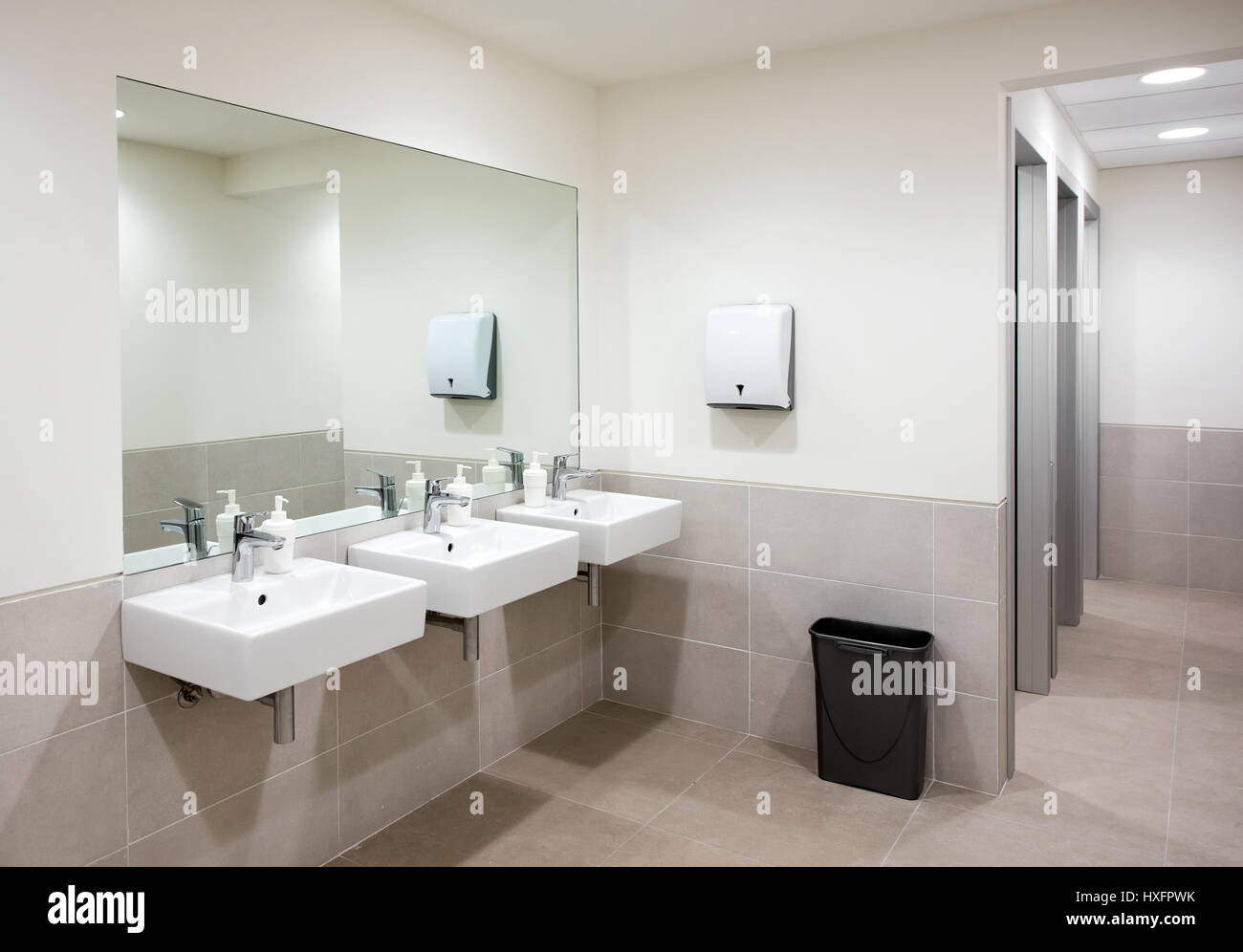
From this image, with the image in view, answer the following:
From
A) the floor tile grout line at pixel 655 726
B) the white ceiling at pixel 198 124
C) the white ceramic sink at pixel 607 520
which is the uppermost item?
the white ceiling at pixel 198 124

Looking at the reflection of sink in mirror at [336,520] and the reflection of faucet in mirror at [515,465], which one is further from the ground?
the reflection of faucet in mirror at [515,465]

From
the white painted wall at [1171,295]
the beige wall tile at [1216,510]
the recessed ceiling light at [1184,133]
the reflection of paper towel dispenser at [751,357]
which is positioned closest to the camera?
the reflection of paper towel dispenser at [751,357]

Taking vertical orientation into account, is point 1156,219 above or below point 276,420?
above

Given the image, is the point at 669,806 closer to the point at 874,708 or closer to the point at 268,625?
the point at 874,708

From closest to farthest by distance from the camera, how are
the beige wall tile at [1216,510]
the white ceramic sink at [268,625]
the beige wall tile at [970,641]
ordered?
the white ceramic sink at [268,625], the beige wall tile at [970,641], the beige wall tile at [1216,510]

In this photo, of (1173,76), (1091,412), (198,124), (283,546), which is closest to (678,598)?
(283,546)

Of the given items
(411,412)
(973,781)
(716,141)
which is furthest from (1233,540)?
(411,412)

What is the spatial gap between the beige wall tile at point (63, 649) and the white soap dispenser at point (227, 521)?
280mm

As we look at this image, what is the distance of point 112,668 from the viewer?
1.94 metres

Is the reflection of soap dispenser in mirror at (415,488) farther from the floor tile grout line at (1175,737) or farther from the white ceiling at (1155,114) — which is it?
the white ceiling at (1155,114)

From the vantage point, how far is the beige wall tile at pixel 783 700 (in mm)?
3182

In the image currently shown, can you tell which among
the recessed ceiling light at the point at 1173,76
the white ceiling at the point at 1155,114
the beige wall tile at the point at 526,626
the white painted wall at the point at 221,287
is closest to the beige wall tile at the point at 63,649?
the white painted wall at the point at 221,287
